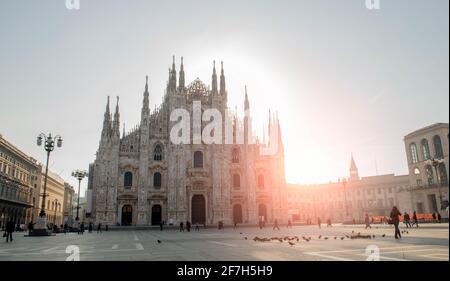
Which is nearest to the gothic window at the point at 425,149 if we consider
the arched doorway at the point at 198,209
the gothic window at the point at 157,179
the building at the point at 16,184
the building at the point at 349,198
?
the building at the point at 349,198

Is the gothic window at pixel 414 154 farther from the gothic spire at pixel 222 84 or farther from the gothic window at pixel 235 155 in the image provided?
the gothic spire at pixel 222 84

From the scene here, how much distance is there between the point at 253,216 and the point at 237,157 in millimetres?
8263

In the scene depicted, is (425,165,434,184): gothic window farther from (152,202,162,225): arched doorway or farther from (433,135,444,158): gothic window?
(152,202,162,225): arched doorway

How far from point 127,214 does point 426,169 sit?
43.9 meters

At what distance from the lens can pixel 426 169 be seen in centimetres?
4962

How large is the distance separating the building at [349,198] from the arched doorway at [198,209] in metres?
29.3

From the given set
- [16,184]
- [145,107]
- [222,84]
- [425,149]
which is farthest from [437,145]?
[16,184]

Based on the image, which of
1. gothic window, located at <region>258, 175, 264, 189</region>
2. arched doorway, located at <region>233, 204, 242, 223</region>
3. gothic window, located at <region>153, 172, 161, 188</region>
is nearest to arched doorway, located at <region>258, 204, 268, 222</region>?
gothic window, located at <region>258, 175, 264, 189</region>

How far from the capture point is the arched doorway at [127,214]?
39594 mm

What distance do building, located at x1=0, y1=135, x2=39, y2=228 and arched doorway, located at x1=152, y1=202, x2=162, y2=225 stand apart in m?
19.4

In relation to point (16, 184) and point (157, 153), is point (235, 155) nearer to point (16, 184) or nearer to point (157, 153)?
point (157, 153)

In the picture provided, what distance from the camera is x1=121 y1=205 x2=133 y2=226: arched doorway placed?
130 ft
